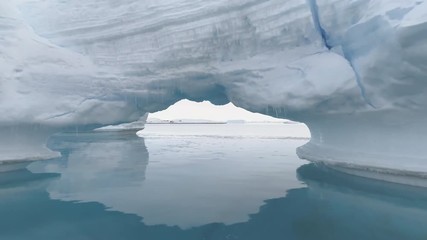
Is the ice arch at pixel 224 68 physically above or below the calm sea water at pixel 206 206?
above

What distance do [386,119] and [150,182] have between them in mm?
4878

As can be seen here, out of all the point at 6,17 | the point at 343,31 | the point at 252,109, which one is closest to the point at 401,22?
the point at 343,31

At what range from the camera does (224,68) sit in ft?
21.7

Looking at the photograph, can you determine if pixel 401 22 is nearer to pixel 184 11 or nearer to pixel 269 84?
pixel 269 84

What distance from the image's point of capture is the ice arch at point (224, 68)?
17.4 feet

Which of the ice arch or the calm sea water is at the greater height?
the ice arch

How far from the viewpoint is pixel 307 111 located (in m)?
6.22

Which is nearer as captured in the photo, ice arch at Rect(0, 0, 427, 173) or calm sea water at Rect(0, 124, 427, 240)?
calm sea water at Rect(0, 124, 427, 240)

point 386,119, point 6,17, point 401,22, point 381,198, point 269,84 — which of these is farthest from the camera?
point 6,17

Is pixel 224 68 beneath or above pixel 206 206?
above

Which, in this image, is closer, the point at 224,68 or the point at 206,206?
the point at 206,206

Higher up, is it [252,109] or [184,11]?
[184,11]

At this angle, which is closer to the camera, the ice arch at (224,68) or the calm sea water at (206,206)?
the calm sea water at (206,206)

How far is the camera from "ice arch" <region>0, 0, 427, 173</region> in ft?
17.4
